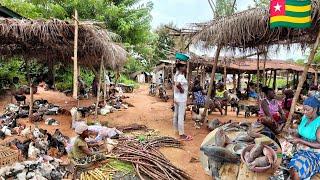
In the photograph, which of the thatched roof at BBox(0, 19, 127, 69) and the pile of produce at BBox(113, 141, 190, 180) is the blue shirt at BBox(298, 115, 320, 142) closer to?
the pile of produce at BBox(113, 141, 190, 180)

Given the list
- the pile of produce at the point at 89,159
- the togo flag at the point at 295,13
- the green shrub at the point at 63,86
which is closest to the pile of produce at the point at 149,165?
the pile of produce at the point at 89,159

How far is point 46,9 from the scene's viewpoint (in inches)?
747

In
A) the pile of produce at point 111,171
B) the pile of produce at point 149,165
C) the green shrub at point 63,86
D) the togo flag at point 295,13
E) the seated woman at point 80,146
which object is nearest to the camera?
the pile of produce at point 111,171

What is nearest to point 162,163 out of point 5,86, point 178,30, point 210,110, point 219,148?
point 219,148

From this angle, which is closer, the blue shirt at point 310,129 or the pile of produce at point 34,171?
the blue shirt at point 310,129

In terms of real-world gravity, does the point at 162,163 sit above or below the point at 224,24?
below

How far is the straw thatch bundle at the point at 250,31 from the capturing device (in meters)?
7.42

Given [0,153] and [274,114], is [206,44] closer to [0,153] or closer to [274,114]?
[274,114]

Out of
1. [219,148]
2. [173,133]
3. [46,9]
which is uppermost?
[46,9]

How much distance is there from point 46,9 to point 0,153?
1453 cm

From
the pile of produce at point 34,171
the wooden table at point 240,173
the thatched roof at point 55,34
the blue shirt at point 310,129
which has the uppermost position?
the thatched roof at point 55,34

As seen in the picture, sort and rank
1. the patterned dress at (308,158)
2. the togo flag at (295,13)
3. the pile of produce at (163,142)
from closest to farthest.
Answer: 1. the patterned dress at (308,158)
2. the togo flag at (295,13)
3. the pile of produce at (163,142)

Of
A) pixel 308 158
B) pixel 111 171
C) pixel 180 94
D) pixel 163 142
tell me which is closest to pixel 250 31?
pixel 180 94

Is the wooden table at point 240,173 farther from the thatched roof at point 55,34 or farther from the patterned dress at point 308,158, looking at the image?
the thatched roof at point 55,34
